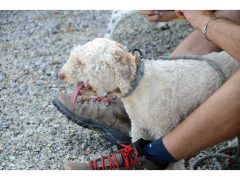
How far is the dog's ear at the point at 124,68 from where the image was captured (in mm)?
2453

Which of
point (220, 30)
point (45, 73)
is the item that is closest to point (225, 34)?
point (220, 30)

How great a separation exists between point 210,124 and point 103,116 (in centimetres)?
86

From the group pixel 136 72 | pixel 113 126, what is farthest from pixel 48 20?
pixel 136 72

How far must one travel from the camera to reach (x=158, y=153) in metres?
2.44

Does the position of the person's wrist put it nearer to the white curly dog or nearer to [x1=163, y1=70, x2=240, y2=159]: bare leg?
the white curly dog

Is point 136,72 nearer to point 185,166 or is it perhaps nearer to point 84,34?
point 185,166

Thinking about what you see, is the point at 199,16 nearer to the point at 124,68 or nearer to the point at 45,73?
the point at 124,68

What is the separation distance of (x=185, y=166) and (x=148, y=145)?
36 cm

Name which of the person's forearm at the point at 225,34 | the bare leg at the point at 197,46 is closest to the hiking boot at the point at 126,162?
the person's forearm at the point at 225,34

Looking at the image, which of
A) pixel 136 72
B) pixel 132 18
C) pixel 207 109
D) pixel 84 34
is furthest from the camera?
pixel 132 18

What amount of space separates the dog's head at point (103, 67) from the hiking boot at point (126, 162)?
289mm

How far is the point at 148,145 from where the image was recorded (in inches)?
99.0

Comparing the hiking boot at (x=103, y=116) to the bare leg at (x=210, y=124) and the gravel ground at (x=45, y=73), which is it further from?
the bare leg at (x=210, y=124)

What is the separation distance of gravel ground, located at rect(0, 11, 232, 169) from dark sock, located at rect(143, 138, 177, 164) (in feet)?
1.86
